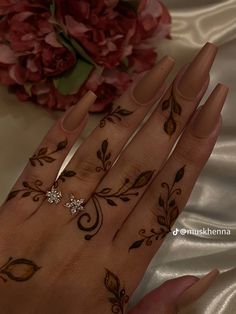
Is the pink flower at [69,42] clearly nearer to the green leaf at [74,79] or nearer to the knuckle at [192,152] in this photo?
the green leaf at [74,79]

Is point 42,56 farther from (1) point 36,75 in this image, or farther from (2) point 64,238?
(2) point 64,238

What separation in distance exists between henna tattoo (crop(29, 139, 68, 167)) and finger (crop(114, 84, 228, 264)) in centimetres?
13

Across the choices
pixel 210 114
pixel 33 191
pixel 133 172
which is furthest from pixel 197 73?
pixel 33 191

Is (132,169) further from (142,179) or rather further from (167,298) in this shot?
(167,298)

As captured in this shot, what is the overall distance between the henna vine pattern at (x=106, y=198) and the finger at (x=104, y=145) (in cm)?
2

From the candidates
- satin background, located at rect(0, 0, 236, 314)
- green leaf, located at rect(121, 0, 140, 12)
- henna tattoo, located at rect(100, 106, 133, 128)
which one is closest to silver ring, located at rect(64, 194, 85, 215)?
henna tattoo, located at rect(100, 106, 133, 128)

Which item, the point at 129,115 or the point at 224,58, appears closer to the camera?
the point at 129,115

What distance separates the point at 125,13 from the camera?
0.99 m

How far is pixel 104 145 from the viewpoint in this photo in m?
0.75

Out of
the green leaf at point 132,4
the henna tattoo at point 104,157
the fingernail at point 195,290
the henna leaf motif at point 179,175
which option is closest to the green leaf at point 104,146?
the henna tattoo at point 104,157

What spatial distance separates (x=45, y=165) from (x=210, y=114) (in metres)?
0.23

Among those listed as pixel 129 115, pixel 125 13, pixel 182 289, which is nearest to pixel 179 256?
pixel 182 289

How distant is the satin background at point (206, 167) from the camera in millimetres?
946

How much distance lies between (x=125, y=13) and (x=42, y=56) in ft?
0.54
